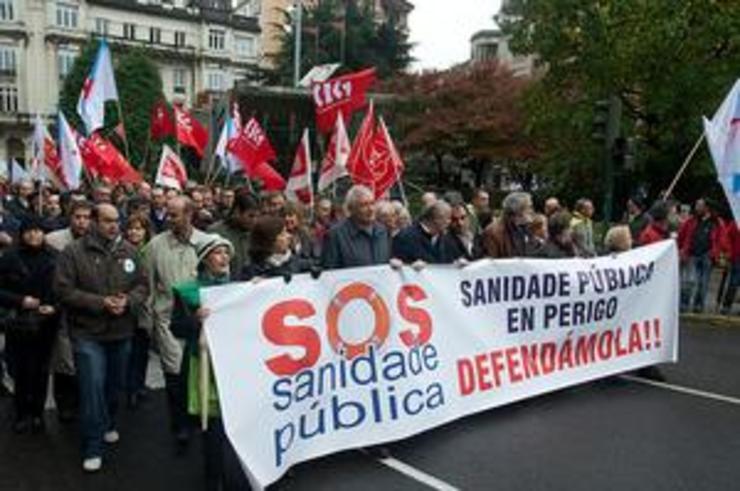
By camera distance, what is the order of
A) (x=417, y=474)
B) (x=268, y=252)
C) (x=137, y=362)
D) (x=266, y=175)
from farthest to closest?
(x=266, y=175), (x=137, y=362), (x=417, y=474), (x=268, y=252)

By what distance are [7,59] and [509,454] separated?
76554 mm

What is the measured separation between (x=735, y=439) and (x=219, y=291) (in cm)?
394

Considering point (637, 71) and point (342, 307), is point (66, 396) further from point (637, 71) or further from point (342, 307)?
point (637, 71)

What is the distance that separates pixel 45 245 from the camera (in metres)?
6.64

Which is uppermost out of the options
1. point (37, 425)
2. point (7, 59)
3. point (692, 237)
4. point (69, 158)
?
point (7, 59)

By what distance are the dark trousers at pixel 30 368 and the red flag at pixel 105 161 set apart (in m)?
8.37

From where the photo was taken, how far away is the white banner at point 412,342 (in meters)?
5.16

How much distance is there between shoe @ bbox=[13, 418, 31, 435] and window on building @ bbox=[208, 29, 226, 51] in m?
82.5

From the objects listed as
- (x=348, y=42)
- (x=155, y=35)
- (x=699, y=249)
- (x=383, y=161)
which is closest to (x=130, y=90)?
(x=348, y=42)

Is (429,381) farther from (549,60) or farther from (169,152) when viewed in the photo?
(549,60)

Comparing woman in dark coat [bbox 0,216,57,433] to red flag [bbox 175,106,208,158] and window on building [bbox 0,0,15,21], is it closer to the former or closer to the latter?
red flag [bbox 175,106,208,158]

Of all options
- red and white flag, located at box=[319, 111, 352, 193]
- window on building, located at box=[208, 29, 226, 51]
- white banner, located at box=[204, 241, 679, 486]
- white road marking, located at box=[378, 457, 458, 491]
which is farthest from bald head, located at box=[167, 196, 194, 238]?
window on building, located at box=[208, 29, 226, 51]

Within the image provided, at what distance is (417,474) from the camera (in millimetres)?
5648

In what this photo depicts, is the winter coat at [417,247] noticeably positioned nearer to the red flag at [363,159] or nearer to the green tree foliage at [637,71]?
the red flag at [363,159]
